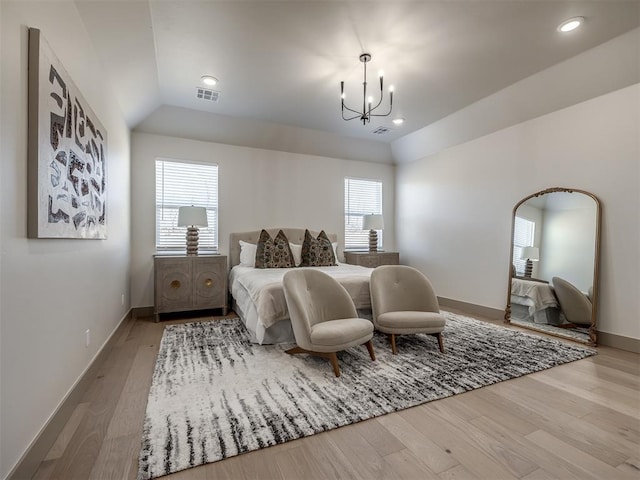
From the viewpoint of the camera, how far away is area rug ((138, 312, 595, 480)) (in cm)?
169

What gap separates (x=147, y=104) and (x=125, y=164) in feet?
2.64

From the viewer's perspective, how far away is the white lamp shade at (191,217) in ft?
13.8

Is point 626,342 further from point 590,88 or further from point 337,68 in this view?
point 337,68

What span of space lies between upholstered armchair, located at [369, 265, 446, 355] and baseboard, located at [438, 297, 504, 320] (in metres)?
1.63

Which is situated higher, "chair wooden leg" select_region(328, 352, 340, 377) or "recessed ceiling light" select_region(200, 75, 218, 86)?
"recessed ceiling light" select_region(200, 75, 218, 86)

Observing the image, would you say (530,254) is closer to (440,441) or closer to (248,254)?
(440,441)

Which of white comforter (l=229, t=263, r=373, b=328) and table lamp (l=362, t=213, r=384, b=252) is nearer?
white comforter (l=229, t=263, r=373, b=328)

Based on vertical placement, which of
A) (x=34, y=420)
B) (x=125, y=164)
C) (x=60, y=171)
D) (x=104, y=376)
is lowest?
(x=104, y=376)

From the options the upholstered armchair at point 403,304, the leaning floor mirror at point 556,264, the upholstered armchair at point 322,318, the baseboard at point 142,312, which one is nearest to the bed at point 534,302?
the leaning floor mirror at point 556,264

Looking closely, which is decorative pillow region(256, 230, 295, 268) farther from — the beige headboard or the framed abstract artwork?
the framed abstract artwork

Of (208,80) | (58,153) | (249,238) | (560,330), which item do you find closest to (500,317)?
(560,330)

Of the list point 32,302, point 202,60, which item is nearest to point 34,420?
point 32,302

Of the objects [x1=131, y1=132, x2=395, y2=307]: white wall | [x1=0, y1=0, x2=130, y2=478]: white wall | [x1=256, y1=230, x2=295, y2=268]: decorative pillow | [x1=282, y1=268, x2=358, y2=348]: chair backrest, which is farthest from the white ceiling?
[x1=282, y1=268, x2=358, y2=348]: chair backrest

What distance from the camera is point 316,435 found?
5.69 ft
